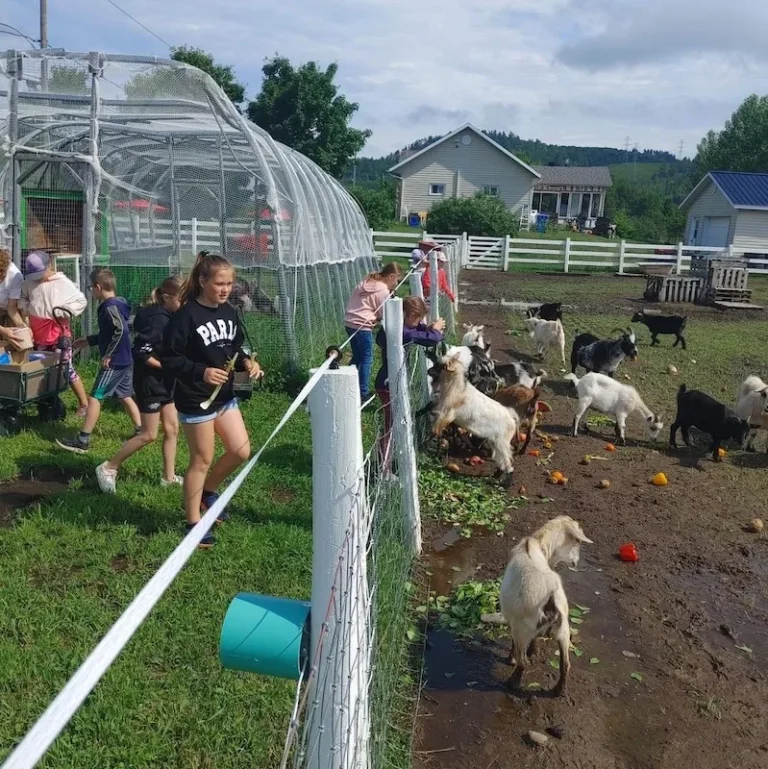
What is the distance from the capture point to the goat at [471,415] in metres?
6.79

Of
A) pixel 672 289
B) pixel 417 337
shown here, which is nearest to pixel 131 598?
pixel 417 337

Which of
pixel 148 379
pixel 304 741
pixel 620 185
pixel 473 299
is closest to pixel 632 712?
pixel 304 741

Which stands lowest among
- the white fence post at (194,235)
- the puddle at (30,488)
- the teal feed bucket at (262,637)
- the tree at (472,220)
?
the puddle at (30,488)

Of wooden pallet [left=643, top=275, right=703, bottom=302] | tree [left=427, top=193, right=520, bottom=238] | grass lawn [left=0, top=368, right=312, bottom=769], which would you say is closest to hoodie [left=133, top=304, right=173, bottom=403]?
grass lawn [left=0, top=368, right=312, bottom=769]

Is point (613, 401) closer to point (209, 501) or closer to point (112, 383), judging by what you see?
point (209, 501)

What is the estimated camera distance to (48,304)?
7699 millimetres

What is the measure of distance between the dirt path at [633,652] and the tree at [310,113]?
39490 mm

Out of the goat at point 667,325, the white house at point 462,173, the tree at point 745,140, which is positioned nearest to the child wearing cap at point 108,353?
the goat at point 667,325

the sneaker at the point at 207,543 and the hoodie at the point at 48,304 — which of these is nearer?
the sneaker at the point at 207,543

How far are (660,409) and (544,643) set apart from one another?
20.8 feet

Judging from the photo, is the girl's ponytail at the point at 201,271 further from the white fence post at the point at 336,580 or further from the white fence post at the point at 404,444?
the white fence post at the point at 336,580

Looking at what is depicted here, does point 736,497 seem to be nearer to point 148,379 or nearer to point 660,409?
point 660,409

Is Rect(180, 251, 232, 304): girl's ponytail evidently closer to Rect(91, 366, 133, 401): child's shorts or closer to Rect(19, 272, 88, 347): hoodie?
Rect(91, 366, 133, 401): child's shorts

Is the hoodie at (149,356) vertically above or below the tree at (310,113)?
below
